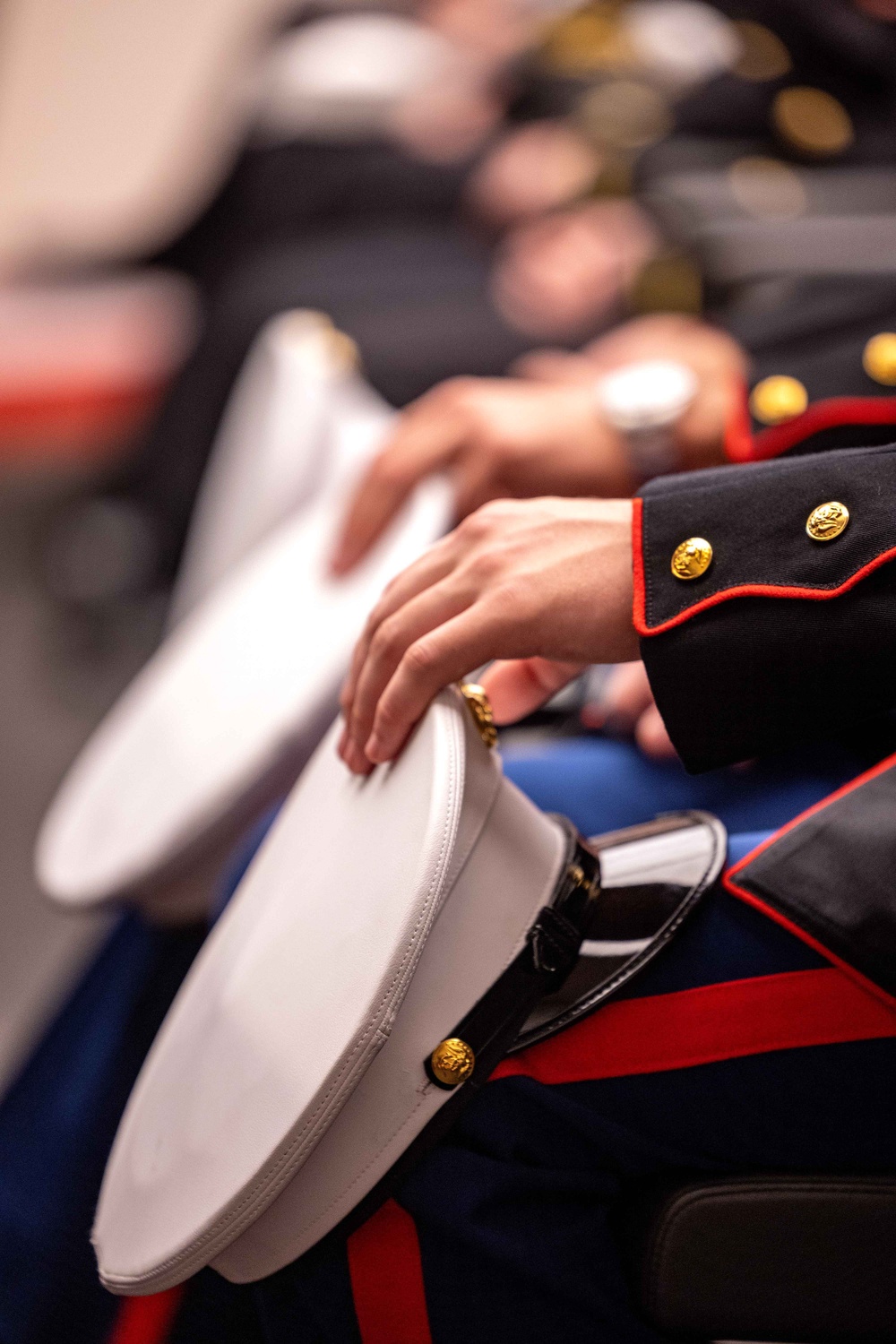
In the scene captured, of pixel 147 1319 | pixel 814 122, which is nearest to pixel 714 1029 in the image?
pixel 147 1319

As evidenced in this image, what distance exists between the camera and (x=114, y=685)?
5.53ft

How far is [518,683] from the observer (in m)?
0.53

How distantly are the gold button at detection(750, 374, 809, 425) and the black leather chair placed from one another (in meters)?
0.54

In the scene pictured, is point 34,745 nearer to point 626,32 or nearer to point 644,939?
point 644,939

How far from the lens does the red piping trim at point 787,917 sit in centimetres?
41

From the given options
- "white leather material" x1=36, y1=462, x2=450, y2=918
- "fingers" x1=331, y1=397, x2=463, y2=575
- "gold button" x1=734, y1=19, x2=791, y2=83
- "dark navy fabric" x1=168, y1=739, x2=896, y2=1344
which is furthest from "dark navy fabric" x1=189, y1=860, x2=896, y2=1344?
"gold button" x1=734, y1=19, x2=791, y2=83

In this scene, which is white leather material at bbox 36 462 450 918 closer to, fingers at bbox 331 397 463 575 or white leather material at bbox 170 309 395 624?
fingers at bbox 331 397 463 575

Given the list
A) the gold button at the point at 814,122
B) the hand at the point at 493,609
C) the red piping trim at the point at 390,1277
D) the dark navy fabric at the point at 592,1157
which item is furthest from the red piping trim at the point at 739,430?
the gold button at the point at 814,122

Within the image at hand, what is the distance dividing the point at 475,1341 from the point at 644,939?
173 millimetres

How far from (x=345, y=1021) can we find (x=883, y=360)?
0.64 m

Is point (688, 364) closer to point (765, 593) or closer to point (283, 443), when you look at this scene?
point (283, 443)

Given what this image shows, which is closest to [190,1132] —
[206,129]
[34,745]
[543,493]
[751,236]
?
[543,493]

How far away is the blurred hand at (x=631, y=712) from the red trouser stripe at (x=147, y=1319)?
363mm

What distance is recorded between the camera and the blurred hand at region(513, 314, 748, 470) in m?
0.84
